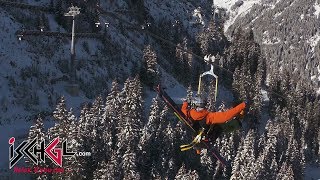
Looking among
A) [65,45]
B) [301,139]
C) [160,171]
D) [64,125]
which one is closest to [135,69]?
[65,45]

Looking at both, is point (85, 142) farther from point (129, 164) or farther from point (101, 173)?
point (129, 164)

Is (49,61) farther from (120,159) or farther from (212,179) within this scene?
(212,179)

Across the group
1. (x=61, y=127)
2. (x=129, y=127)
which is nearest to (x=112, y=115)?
(x=129, y=127)

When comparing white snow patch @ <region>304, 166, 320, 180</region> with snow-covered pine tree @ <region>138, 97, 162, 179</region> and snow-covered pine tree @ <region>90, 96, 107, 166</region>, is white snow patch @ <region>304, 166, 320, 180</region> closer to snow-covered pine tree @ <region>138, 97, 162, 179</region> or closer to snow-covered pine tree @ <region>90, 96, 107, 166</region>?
snow-covered pine tree @ <region>138, 97, 162, 179</region>

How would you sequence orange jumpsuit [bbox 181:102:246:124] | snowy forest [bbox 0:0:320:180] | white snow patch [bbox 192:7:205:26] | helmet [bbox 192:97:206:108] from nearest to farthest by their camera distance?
orange jumpsuit [bbox 181:102:246:124] → helmet [bbox 192:97:206:108] → snowy forest [bbox 0:0:320:180] → white snow patch [bbox 192:7:205:26]

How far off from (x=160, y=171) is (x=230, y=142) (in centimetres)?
2166

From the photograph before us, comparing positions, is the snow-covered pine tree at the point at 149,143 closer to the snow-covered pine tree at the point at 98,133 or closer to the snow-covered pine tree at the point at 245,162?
the snow-covered pine tree at the point at 98,133

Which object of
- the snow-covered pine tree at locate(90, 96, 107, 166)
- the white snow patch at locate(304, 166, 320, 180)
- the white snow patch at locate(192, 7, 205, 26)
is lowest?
the white snow patch at locate(304, 166, 320, 180)

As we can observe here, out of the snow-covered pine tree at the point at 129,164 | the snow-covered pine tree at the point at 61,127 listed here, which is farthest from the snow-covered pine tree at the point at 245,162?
the snow-covered pine tree at the point at 61,127

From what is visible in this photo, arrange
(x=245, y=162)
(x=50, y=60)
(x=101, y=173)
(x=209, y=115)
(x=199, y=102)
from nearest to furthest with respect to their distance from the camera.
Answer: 1. (x=209, y=115)
2. (x=199, y=102)
3. (x=101, y=173)
4. (x=50, y=60)
5. (x=245, y=162)

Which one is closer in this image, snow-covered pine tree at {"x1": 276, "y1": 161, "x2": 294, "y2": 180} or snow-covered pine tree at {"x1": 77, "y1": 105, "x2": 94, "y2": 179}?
snow-covered pine tree at {"x1": 77, "y1": 105, "x2": 94, "y2": 179}

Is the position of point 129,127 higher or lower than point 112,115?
lower

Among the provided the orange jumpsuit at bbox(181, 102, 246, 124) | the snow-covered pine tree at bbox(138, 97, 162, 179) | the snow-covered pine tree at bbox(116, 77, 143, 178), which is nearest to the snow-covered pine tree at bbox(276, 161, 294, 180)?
the snow-covered pine tree at bbox(138, 97, 162, 179)

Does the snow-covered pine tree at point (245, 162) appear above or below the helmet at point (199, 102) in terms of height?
below
